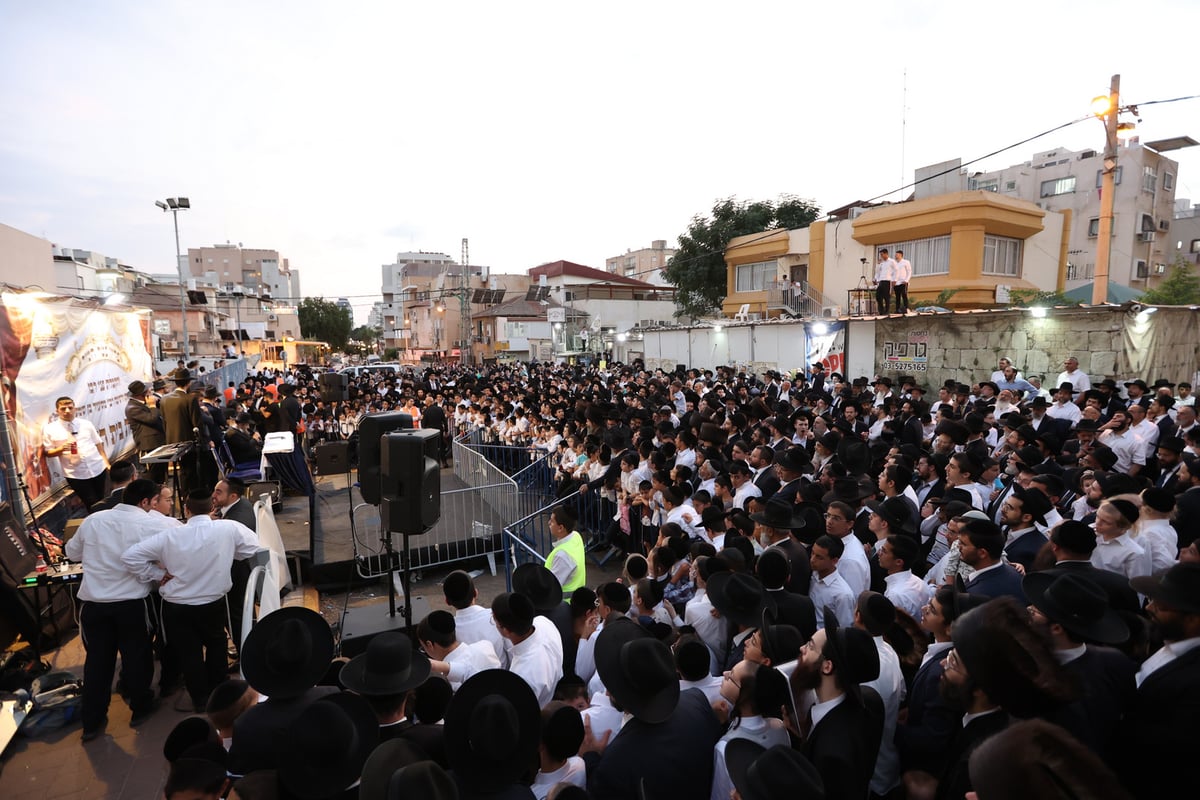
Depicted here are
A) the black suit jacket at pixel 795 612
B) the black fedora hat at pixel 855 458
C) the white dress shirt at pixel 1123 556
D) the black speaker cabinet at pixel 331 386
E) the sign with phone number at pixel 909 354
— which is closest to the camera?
the black suit jacket at pixel 795 612

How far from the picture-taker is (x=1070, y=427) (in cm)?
829

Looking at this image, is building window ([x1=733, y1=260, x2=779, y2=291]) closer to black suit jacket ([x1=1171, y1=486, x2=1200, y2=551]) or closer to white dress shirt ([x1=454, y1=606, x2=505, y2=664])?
black suit jacket ([x1=1171, y1=486, x2=1200, y2=551])

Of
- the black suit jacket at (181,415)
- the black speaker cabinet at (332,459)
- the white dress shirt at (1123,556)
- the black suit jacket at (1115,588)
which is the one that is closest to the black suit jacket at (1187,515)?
the white dress shirt at (1123,556)

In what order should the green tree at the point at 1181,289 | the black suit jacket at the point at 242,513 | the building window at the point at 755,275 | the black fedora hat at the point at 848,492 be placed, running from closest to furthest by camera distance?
the black fedora hat at the point at 848,492
the black suit jacket at the point at 242,513
the green tree at the point at 1181,289
the building window at the point at 755,275

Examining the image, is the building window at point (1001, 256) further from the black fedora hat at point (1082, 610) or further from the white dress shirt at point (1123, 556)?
the black fedora hat at point (1082, 610)

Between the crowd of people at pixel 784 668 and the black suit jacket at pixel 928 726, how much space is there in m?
0.01

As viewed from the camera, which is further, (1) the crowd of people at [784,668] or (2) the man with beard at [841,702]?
(2) the man with beard at [841,702]

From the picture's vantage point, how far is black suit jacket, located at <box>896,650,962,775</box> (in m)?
2.67

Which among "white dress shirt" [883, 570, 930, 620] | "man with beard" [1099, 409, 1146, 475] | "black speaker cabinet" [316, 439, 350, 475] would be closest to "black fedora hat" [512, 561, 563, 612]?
"white dress shirt" [883, 570, 930, 620]

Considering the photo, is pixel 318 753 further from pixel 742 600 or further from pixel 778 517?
pixel 778 517

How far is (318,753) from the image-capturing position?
2256 millimetres

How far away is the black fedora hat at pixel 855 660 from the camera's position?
2512 millimetres

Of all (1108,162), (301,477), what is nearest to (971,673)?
(301,477)

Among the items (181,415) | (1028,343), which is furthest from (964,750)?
(1028,343)
